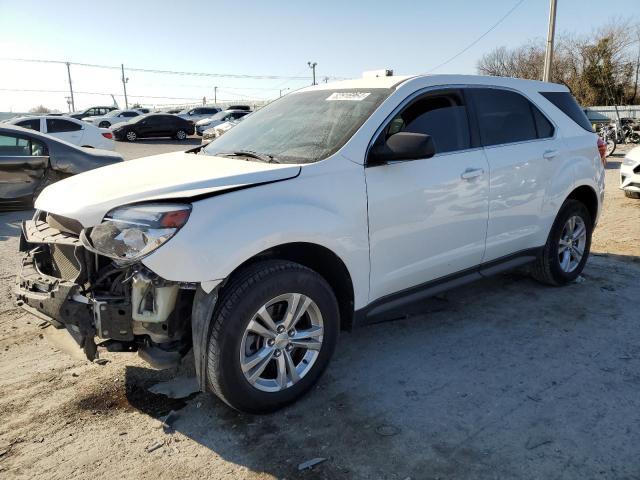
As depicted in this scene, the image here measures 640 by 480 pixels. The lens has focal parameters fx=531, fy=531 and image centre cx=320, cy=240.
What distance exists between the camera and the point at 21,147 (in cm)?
831

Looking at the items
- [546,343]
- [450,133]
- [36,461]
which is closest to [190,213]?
[36,461]

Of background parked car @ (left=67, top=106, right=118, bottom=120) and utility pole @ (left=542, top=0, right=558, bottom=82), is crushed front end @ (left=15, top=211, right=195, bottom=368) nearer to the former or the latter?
utility pole @ (left=542, top=0, right=558, bottom=82)

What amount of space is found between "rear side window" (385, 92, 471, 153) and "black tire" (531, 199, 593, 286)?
1.52 metres

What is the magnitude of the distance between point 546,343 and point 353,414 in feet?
5.77

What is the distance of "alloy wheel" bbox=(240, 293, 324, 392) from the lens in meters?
2.91

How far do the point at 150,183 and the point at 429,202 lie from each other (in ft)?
5.86

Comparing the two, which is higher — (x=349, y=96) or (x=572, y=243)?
(x=349, y=96)

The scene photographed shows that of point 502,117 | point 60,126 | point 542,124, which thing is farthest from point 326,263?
point 60,126

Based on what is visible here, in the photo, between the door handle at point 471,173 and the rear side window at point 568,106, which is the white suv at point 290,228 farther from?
the rear side window at point 568,106

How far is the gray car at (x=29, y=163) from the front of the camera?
319 inches

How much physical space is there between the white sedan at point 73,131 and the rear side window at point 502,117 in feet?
41.0

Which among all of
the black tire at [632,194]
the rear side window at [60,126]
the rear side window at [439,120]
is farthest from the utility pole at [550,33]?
the rear side window at [439,120]

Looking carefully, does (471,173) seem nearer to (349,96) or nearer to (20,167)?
(349,96)

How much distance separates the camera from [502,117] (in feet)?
14.1
